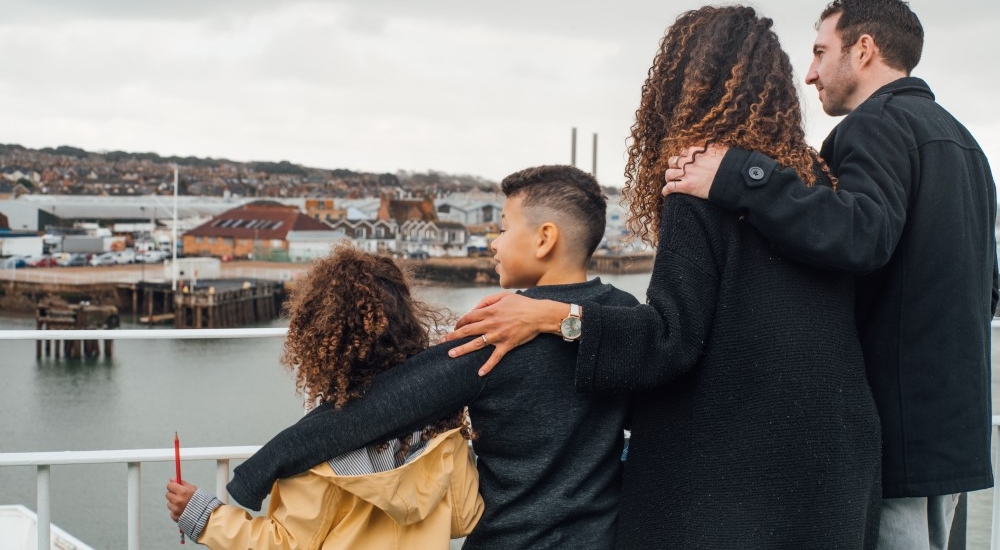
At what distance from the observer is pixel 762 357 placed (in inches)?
45.9

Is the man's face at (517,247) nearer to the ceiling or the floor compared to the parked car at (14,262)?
nearer to the ceiling

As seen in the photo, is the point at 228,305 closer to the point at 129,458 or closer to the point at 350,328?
the point at 129,458

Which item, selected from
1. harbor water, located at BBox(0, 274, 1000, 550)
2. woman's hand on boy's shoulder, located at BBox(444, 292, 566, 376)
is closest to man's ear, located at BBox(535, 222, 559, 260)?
woman's hand on boy's shoulder, located at BBox(444, 292, 566, 376)

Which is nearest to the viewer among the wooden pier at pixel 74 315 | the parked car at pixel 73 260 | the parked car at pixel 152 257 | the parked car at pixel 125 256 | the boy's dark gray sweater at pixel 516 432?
the boy's dark gray sweater at pixel 516 432

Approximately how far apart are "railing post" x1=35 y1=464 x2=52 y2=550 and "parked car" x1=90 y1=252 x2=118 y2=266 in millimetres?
43836

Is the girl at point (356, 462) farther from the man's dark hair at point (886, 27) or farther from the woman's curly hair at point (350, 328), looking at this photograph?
the man's dark hair at point (886, 27)

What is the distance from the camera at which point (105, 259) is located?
4262 centimetres

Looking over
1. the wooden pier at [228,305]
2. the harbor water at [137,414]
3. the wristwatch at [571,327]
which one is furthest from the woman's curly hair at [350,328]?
the wooden pier at [228,305]

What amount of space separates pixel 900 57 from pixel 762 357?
0.54m

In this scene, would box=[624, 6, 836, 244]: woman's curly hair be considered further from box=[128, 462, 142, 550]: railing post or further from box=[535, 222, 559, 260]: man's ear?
box=[128, 462, 142, 550]: railing post

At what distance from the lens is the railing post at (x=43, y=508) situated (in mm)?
1681

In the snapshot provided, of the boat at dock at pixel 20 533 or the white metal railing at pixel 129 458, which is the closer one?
the white metal railing at pixel 129 458

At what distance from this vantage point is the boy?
49.9 inches

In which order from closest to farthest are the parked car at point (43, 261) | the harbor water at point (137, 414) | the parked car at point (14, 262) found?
the harbor water at point (137, 414) < the parked car at point (14, 262) < the parked car at point (43, 261)
